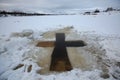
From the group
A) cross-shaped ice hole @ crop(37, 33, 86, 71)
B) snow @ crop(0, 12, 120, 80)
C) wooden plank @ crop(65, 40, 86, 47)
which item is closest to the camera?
snow @ crop(0, 12, 120, 80)

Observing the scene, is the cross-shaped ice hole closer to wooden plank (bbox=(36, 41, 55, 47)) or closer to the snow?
wooden plank (bbox=(36, 41, 55, 47))

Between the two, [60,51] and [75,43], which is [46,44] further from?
[75,43]

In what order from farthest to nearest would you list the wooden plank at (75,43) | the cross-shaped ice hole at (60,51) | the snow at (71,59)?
1. the wooden plank at (75,43)
2. the cross-shaped ice hole at (60,51)
3. the snow at (71,59)

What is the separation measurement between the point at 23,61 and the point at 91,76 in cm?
312

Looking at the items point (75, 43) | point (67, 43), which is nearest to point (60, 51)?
point (67, 43)

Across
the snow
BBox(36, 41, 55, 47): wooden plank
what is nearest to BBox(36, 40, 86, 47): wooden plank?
BBox(36, 41, 55, 47): wooden plank

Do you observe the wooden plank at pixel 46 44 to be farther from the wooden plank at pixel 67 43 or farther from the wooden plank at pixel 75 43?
the wooden plank at pixel 75 43

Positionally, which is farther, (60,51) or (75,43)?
(75,43)

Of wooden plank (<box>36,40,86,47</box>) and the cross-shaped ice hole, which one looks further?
wooden plank (<box>36,40,86,47</box>)

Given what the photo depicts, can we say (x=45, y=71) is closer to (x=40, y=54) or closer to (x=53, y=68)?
(x=53, y=68)

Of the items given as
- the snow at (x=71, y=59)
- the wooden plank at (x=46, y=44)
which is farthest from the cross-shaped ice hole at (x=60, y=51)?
the snow at (x=71, y=59)

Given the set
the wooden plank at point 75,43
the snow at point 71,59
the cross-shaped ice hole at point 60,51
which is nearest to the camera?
the snow at point 71,59

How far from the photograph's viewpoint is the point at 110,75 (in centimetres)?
466

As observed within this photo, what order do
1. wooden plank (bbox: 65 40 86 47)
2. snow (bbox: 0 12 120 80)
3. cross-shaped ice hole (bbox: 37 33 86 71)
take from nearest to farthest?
1. snow (bbox: 0 12 120 80)
2. cross-shaped ice hole (bbox: 37 33 86 71)
3. wooden plank (bbox: 65 40 86 47)
